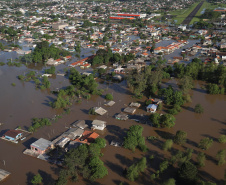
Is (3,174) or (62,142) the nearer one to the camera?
(3,174)

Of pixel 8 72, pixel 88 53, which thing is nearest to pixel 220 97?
pixel 88 53

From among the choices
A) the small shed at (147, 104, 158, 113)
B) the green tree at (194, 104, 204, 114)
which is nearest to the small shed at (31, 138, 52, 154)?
the small shed at (147, 104, 158, 113)

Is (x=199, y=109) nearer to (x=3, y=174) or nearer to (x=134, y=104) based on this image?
(x=134, y=104)

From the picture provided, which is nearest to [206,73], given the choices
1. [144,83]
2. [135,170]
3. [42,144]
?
[144,83]

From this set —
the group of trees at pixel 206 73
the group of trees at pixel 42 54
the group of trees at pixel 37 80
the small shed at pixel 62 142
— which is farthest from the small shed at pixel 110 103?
the group of trees at pixel 42 54

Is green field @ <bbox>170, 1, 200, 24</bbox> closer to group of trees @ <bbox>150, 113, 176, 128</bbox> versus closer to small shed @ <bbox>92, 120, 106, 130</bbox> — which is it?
group of trees @ <bbox>150, 113, 176, 128</bbox>

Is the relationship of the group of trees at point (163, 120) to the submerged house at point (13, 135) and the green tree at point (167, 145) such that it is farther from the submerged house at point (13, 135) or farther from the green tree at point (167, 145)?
the submerged house at point (13, 135)

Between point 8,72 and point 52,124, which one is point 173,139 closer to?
point 52,124
